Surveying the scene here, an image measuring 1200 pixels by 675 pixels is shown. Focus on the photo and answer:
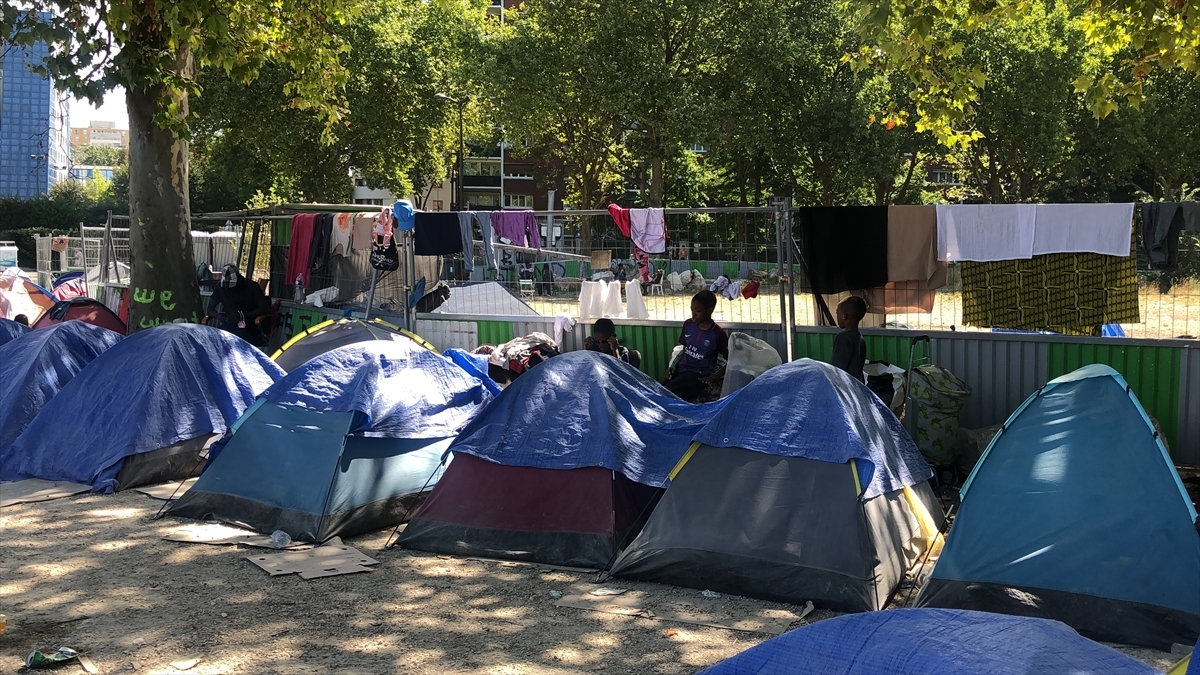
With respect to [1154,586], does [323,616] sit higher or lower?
lower

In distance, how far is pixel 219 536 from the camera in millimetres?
7602

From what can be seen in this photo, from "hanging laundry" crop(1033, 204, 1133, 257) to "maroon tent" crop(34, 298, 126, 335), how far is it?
11953 millimetres

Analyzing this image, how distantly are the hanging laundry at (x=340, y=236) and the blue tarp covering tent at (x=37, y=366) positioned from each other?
2.97m

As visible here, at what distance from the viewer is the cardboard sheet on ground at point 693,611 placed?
5.75 meters

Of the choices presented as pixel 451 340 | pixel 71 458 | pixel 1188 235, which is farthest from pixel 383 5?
pixel 1188 235

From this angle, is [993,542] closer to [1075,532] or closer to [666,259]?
[1075,532]

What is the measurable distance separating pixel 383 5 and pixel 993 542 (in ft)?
103

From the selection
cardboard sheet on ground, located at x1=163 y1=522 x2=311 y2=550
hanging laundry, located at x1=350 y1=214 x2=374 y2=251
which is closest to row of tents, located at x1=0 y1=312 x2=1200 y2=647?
cardboard sheet on ground, located at x1=163 y1=522 x2=311 y2=550

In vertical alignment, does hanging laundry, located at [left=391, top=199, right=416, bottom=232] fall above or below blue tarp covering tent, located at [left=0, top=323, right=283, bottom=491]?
above

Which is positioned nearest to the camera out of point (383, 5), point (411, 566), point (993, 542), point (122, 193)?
point (993, 542)

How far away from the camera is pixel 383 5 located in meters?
33.6

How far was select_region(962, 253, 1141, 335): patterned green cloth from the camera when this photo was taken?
871 centimetres

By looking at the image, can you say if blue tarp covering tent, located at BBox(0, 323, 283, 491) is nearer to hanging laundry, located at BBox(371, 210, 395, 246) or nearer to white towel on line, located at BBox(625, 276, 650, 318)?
hanging laundry, located at BBox(371, 210, 395, 246)

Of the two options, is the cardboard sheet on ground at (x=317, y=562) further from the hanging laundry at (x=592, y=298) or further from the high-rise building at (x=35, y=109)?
the hanging laundry at (x=592, y=298)
